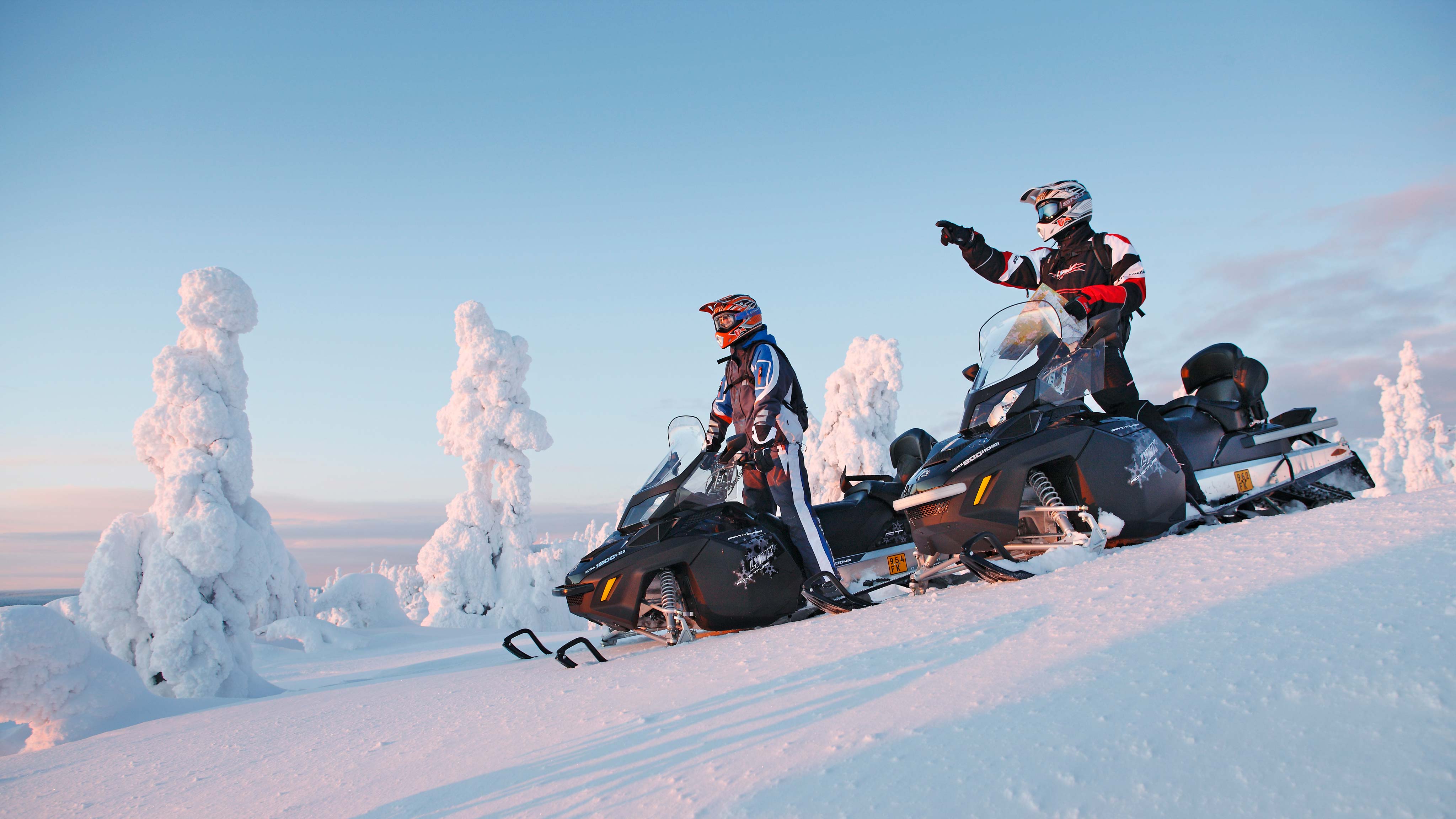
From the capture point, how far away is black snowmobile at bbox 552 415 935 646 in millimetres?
4094

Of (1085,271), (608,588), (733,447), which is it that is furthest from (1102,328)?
(608,588)

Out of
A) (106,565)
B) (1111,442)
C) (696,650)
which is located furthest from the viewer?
(106,565)

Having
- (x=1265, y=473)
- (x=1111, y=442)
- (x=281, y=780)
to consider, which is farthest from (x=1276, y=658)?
(x=1265, y=473)

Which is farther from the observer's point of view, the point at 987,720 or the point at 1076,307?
the point at 1076,307

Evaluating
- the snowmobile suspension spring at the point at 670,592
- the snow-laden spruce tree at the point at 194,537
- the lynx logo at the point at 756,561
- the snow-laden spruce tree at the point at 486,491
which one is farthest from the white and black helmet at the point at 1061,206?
the snow-laden spruce tree at the point at 486,491

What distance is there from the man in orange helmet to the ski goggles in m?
1.98

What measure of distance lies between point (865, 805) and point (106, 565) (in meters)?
14.1

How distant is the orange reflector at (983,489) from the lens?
12.1 ft

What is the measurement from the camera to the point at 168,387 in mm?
11867

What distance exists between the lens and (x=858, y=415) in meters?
24.7

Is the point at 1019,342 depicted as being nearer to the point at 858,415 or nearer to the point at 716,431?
the point at 716,431

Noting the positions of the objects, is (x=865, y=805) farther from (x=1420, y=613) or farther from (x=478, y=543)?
(x=478, y=543)

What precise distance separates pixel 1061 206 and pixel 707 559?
3262 millimetres

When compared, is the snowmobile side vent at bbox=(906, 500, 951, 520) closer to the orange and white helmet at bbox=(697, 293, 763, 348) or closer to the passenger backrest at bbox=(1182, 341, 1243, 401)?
the orange and white helmet at bbox=(697, 293, 763, 348)
